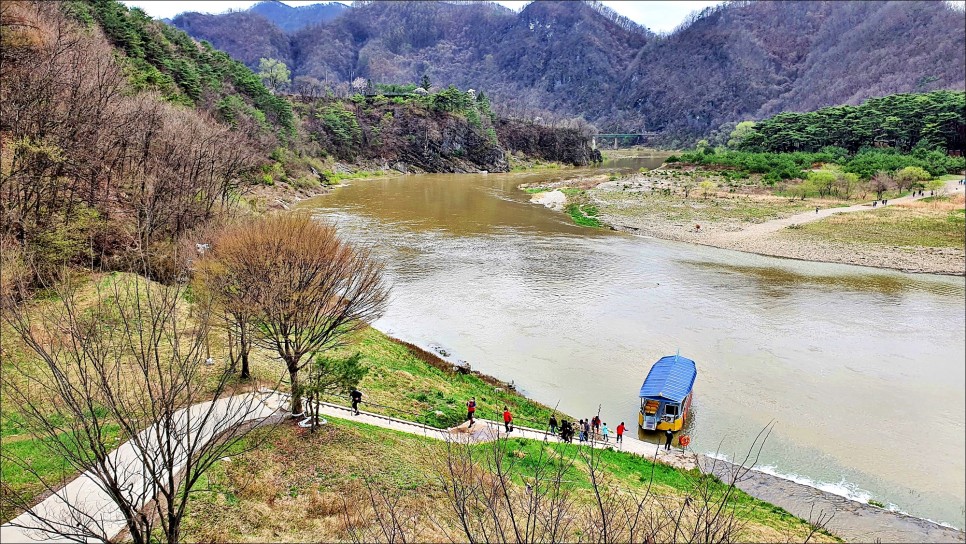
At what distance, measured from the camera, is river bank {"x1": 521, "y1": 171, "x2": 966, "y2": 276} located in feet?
127

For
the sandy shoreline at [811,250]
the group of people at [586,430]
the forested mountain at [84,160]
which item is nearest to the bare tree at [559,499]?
the group of people at [586,430]

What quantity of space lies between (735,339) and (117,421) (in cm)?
2444

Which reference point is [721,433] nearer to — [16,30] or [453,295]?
[453,295]

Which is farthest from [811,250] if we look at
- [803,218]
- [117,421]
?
[117,421]

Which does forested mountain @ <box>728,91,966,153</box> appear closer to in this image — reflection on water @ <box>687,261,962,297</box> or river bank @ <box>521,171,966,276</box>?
river bank @ <box>521,171,966,276</box>

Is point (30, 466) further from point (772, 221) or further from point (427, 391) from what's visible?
point (772, 221)

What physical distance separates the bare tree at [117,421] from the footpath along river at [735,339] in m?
11.9

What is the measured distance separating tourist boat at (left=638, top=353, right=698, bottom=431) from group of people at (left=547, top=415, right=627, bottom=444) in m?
1.41

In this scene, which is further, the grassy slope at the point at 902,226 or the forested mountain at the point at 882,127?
the forested mountain at the point at 882,127

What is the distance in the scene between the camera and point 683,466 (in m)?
16.1

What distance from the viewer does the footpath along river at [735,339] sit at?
51.7ft

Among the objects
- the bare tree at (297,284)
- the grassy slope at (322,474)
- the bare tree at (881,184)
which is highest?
the bare tree at (881,184)

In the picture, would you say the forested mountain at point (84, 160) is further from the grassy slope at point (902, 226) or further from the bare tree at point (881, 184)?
the bare tree at point (881, 184)

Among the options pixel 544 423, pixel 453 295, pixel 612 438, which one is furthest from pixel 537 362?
pixel 453 295
